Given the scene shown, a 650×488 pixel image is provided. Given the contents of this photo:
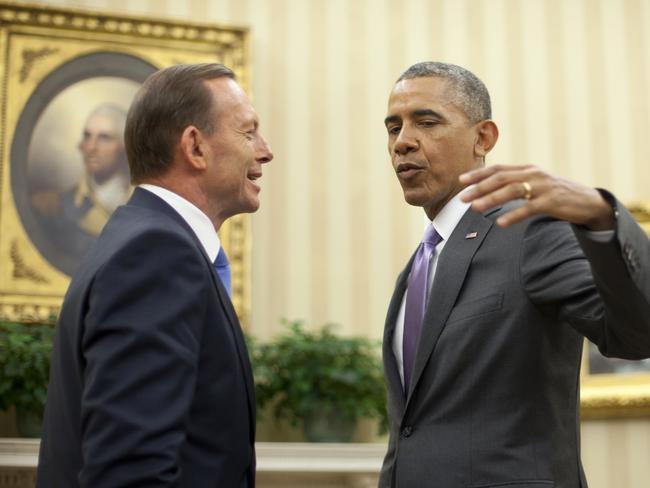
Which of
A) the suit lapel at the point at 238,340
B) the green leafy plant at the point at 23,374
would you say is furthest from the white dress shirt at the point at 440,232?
the green leafy plant at the point at 23,374

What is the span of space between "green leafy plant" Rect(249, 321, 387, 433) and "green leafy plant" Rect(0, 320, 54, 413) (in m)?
0.93

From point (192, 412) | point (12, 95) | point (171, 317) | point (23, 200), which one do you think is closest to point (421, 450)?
point (192, 412)

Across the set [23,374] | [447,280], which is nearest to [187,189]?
[447,280]

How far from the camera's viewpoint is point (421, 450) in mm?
2270

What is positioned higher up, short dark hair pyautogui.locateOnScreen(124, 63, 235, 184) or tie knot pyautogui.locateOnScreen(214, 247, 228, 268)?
short dark hair pyautogui.locateOnScreen(124, 63, 235, 184)

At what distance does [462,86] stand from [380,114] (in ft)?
7.81

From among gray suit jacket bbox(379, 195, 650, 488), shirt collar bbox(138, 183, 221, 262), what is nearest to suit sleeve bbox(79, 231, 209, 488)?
shirt collar bbox(138, 183, 221, 262)

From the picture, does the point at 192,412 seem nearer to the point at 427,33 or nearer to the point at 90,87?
the point at 90,87

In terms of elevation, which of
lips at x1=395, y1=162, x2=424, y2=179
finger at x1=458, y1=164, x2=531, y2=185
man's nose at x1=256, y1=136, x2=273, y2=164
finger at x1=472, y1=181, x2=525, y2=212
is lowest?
finger at x1=472, y1=181, x2=525, y2=212

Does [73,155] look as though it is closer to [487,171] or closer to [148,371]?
[148,371]

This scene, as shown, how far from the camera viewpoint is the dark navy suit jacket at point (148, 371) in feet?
5.45

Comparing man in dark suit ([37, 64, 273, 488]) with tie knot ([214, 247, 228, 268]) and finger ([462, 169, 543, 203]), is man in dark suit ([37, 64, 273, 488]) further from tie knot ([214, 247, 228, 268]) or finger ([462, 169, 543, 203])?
finger ([462, 169, 543, 203])

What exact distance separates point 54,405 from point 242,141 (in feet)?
2.47

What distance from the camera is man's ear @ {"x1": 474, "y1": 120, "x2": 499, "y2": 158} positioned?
9.13 feet
